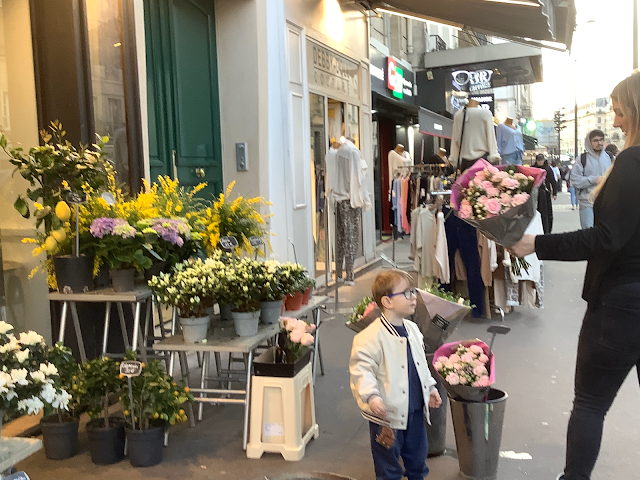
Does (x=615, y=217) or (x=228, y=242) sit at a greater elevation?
(x=615, y=217)

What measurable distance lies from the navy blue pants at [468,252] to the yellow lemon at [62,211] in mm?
3706

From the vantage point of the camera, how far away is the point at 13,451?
2.04 meters

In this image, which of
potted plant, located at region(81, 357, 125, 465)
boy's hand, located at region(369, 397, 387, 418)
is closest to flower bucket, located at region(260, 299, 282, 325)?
potted plant, located at region(81, 357, 125, 465)

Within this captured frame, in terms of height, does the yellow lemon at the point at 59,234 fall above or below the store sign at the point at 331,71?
below

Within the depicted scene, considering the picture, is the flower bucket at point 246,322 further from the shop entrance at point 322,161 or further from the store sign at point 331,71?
the store sign at point 331,71

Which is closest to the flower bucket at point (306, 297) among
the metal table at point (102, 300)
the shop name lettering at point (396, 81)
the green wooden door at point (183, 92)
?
the metal table at point (102, 300)

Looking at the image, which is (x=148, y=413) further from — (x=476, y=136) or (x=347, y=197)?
(x=476, y=136)

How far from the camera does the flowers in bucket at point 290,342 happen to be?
3.36 metres

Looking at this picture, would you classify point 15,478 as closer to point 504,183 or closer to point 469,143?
point 504,183

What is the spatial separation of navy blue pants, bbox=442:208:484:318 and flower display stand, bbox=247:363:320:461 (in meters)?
3.15

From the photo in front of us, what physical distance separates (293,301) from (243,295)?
0.82 m

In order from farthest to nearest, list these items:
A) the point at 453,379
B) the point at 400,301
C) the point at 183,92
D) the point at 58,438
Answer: the point at 183,92 → the point at 58,438 → the point at 453,379 → the point at 400,301

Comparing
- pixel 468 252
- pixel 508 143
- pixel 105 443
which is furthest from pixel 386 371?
pixel 508 143

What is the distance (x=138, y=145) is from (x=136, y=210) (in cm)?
102
